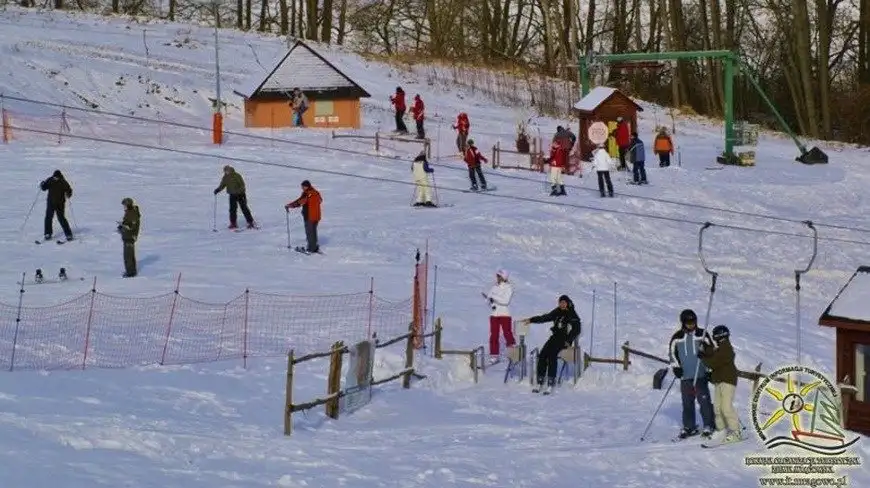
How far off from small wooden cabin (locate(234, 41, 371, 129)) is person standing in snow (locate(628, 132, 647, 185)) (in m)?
11.1

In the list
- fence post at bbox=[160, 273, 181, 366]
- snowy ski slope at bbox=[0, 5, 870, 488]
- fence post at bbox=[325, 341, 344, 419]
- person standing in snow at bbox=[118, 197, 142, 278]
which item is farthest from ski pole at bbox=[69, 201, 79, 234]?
fence post at bbox=[325, 341, 344, 419]

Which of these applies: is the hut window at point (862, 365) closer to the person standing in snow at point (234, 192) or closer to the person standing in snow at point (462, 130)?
the person standing in snow at point (234, 192)

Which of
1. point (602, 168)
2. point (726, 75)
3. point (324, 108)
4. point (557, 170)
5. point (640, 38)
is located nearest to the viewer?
point (602, 168)

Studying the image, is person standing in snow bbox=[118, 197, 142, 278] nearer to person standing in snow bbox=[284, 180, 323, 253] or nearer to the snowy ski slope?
the snowy ski slope

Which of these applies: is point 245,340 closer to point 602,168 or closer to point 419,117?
point 602,168

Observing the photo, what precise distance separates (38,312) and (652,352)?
9347 millimetres

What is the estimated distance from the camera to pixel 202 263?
24188 millimetres

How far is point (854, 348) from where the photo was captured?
16.5 metres

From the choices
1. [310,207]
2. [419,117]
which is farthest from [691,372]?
[419,117]

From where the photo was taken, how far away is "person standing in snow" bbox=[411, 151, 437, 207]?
28781 mm

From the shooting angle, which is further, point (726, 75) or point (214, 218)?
point (726, 75)

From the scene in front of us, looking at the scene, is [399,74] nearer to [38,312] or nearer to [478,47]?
[478,47]

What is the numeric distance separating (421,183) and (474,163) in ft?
7.83

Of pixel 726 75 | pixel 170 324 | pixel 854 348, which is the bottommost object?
pixel 170 324
